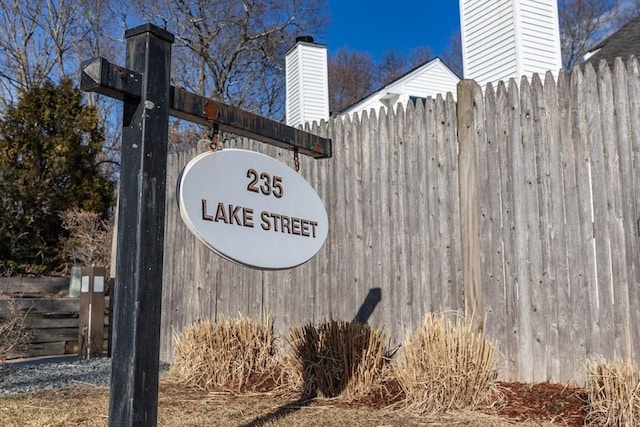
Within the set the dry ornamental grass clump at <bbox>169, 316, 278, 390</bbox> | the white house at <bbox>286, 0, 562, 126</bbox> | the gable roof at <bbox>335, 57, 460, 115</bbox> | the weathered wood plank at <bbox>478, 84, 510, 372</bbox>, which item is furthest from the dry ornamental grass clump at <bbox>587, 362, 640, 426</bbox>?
the gable roof at <bbox>335, 57, 460, 115</bbox>

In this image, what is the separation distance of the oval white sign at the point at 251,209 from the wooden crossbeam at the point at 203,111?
0.58ft

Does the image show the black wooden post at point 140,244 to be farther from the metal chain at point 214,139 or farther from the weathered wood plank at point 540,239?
the weathered wood plank at point 540,239

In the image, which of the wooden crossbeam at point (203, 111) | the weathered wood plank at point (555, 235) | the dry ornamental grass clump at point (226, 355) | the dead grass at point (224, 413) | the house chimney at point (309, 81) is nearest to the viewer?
the wooden crossbeam at point (203, 111)

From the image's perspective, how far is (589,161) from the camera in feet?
12.0

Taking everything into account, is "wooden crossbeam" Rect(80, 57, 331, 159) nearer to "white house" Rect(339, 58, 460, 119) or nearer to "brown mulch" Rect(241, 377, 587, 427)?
"brown mulch" Rect(241, 377, 587, 427)

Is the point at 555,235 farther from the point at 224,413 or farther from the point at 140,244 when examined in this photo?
the point at 140,244

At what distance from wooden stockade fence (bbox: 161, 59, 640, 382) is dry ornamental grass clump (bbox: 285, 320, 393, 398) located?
520mm

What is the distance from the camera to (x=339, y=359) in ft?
13.2

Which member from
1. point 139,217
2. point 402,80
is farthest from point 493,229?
point 402,80

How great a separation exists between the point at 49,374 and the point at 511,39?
583 centimetres

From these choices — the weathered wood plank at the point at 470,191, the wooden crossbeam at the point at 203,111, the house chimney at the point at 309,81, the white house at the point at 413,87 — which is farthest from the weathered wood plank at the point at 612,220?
the white house at the point at 413,87

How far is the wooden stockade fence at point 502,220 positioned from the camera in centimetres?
356

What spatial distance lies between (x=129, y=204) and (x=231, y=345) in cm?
265

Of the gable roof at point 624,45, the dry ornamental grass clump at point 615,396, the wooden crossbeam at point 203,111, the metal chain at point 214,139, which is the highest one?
the gable roof at point 624,45
